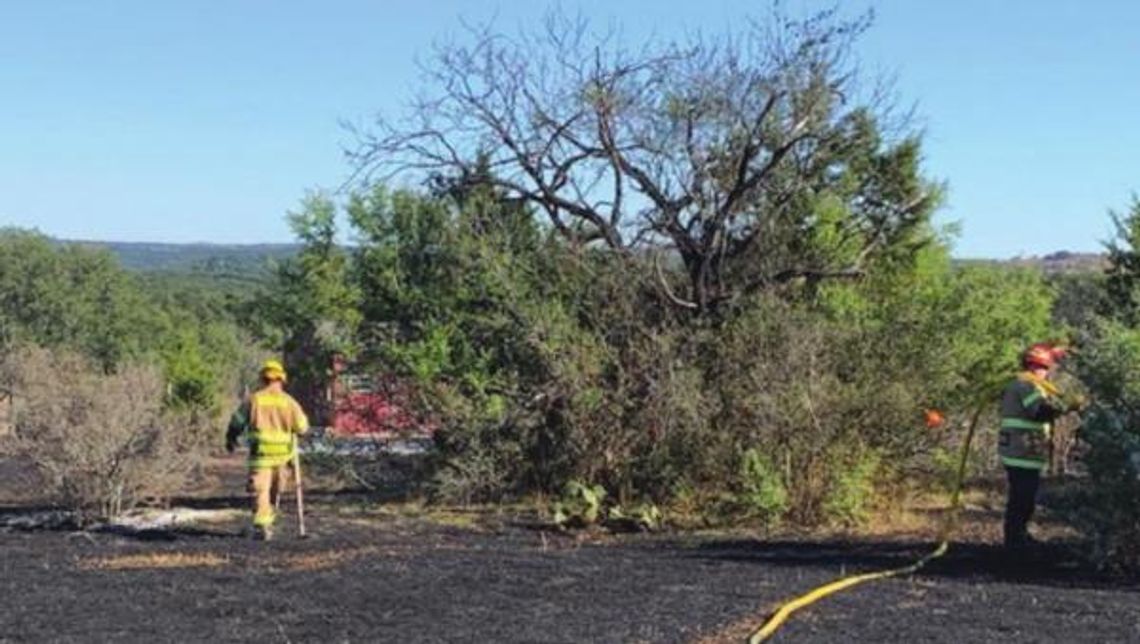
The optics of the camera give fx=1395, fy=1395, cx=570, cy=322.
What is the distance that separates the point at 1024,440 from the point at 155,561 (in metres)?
7.22

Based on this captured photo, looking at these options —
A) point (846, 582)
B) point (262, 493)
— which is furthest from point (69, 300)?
point (846, 582)

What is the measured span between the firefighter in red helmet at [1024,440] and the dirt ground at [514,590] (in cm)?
40

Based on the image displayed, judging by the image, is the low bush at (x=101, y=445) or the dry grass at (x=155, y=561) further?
the low bush at (x=101, y=445)

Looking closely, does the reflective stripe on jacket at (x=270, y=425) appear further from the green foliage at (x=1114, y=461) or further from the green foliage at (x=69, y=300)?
the green foliage at (x=69, y=300)

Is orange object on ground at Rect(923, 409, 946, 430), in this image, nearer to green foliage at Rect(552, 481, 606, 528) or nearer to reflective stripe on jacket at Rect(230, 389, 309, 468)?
green foliage at Rect(552, 481, 606, 528)

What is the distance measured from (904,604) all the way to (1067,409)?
3.01 m

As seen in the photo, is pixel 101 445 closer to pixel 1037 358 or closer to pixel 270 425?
pixel 270 425

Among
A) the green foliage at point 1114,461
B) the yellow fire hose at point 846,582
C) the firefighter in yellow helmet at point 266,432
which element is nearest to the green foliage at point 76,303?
the firefighter in yellow helmet at point 266,432

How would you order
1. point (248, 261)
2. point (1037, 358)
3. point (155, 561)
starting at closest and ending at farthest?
1. point (155, 561)
2. point (1037, 358)
3. point (248, 261)

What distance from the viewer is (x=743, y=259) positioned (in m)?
17.0

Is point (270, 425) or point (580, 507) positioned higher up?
point (270, 425)

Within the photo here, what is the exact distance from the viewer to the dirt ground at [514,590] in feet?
27.1

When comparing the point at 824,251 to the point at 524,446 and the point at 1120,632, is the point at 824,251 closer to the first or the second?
the point at 524,446

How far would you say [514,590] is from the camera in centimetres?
979
